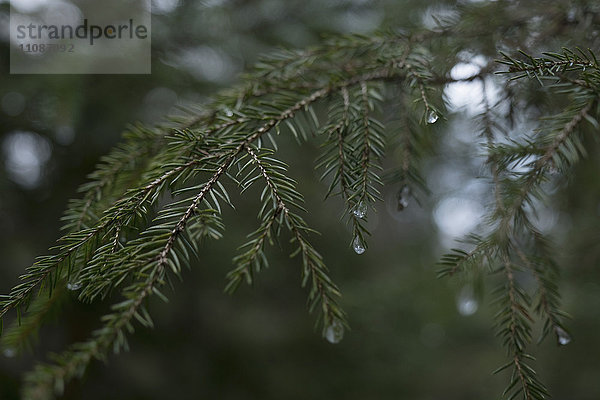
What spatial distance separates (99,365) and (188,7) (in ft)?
6.91

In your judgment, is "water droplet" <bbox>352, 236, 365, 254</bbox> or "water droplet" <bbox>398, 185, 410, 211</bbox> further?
"water droplet" <bbox>398, 185, 410, 211</bbox>

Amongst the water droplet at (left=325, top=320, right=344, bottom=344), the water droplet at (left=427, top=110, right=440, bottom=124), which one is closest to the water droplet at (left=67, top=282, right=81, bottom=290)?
the water droplet at (left=325, top=320, right=344, bottom=344)

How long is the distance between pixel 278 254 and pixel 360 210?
239cm

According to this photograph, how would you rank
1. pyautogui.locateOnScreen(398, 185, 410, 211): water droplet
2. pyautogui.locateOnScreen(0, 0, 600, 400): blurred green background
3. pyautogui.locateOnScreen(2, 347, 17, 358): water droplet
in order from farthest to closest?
pyautogui.locateOnScreen(0, 0, 600, 400): blurred green background
pyautogui.locateOnScreen(398, 185, 410, 211): water droplet
pyautogui.locateOnScreen(2, 347, 17, 358): water droplet

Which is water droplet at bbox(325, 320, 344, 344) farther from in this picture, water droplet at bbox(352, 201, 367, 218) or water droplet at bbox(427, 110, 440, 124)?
water droplet at bbox(427, 110, 440, 124)

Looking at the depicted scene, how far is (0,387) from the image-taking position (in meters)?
2.18

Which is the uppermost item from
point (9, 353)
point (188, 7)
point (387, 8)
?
point (188, 7)

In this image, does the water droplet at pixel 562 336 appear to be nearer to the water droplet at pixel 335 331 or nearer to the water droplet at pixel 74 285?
the water droplet at pixel 335 331

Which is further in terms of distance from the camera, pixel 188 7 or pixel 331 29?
pixel 331 29

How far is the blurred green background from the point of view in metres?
1.90

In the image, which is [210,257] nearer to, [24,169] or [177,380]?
[177,380]

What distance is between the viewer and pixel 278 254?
315 centimetres

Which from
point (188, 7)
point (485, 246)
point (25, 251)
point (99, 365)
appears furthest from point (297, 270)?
point (485, 246)

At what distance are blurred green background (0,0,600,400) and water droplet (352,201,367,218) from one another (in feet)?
1.56
